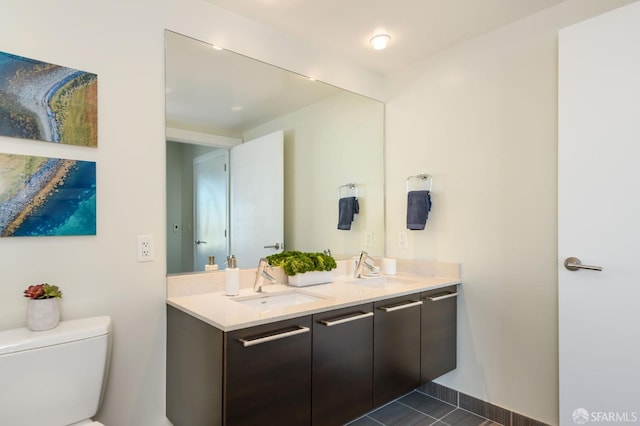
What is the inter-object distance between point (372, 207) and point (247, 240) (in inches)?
41.1

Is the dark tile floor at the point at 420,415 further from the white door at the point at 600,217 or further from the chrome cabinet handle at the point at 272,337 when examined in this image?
the chrome cabinet handle at the point at 272,337

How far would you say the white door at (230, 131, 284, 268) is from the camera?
2.09 metres

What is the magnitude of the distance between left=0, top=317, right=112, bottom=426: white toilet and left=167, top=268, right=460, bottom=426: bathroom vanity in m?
0.33

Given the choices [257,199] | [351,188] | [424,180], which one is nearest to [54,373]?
[257,199]

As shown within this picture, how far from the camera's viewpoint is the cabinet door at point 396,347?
1837mm

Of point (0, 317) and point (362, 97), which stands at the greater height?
point (362, 97)

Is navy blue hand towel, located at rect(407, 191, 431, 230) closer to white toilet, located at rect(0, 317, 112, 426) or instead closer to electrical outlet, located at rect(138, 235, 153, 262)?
electrical outlet, located at rect(138, 235, 153, 262)

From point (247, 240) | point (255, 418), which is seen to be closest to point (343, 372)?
point (255, 418)

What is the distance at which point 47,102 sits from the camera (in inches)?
57.9

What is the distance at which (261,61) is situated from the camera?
2.12m

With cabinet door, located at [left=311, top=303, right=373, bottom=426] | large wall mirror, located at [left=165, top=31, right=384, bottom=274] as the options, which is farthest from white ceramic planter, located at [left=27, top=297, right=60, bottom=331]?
cabinet door, located at [left=311, top=303, right=373, bottom=426]

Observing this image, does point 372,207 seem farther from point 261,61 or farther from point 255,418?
point 255,418

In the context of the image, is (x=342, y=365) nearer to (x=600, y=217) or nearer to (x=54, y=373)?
(x=54, y=373)

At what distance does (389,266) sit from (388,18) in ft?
5.00
